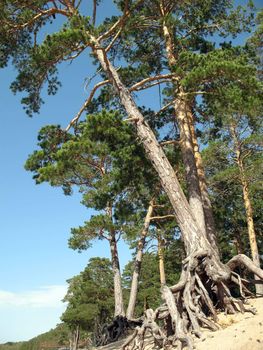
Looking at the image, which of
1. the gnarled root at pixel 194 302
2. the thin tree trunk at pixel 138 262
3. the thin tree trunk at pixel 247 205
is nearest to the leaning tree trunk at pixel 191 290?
the gnarled root at pixel 194 302

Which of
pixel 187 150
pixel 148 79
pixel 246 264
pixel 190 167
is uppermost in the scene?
pixel 148 79

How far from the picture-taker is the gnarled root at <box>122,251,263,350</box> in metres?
5.87

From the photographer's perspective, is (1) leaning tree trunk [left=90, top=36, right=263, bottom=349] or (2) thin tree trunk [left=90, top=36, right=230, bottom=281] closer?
(1) leaning tree trunk [left=90, top=36, right=263, bottom=349]

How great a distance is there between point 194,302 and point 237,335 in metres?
1.48

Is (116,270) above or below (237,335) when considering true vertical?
above

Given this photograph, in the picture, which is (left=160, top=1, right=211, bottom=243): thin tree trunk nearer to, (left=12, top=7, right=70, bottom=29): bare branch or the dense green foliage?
the dense green foliage

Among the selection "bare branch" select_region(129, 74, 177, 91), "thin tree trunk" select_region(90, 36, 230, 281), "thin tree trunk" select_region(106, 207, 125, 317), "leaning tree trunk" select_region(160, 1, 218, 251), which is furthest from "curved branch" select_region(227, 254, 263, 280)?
"thin tree trunk" select_region(106, 207, 125, 317)

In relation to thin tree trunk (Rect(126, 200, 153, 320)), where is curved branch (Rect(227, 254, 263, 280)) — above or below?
below

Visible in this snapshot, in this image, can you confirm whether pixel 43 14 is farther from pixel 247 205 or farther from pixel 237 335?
pixel 247 205

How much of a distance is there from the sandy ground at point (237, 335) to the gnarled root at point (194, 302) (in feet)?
0.62

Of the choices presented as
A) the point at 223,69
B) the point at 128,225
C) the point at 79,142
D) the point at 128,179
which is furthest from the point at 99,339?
the point at 223,69

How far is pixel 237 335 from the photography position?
5031 mm

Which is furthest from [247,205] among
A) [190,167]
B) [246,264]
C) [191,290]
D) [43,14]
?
[43,14]

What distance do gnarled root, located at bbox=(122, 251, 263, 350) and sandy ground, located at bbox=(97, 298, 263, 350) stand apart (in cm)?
19
